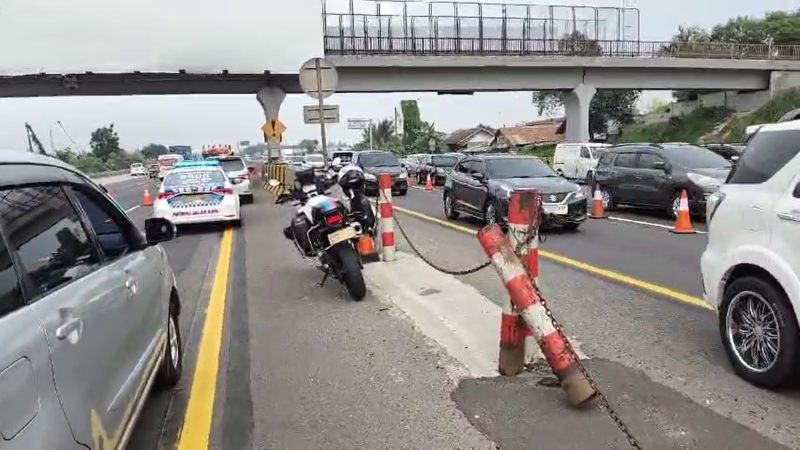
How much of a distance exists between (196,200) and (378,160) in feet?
41.2

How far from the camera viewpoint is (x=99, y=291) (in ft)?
10.00

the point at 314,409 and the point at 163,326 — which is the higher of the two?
the point at 163,326

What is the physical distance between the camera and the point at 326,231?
7578 mm

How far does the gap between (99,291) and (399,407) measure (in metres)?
2.08

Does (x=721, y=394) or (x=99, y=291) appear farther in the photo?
(x=721, y=394)

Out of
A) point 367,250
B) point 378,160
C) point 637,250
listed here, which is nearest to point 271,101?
point 378,160

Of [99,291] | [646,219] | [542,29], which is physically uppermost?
[542,29]

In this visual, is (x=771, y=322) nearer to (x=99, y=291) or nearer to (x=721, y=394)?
(x=721, y=394)

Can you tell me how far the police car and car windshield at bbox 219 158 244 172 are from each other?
7657mm

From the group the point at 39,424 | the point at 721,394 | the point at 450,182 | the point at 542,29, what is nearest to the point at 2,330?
the point at 39,424

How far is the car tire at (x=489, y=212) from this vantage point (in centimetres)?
1309

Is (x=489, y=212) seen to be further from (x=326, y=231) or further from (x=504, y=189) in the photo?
(x=326, y=231)

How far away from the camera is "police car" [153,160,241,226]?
1489cm

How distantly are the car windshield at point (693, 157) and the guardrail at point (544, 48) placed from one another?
2392 cm
